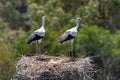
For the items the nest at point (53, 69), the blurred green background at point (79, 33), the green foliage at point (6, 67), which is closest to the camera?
the nest at point (53, 69)

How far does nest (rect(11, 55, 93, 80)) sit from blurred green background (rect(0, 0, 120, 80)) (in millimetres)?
4195

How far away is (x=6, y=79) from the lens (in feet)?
109

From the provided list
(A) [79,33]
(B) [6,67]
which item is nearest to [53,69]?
(B) [6,67]

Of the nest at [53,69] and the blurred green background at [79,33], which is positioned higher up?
the blurred green background at [79,33]

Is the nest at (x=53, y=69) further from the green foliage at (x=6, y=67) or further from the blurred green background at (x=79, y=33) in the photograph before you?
the green foliage at (x=6, y=67)

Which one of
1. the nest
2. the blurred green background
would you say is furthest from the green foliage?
the nest

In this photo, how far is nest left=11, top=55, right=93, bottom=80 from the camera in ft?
78.1

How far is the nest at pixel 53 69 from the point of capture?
23797mm

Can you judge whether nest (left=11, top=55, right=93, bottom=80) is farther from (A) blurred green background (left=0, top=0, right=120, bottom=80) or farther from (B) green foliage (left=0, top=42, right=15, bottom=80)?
(B) green foliage (left=0, top=42, right=15, bottom=80)

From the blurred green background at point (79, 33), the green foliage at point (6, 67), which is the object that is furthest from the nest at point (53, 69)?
the green foliage at point (6, 67)

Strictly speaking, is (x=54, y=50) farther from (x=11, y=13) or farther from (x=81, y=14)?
(x=11, y=13)

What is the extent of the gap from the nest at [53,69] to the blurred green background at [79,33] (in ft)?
13.8

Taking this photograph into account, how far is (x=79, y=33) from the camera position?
37.0 metres

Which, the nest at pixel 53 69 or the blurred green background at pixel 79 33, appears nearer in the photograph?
the nest at pixel 53 69
